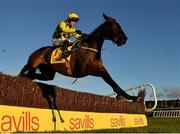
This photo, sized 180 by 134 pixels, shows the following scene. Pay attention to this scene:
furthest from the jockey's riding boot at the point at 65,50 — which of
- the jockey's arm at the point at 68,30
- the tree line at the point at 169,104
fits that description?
the tree line at the point at 169,104

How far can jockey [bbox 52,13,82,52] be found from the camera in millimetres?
12977

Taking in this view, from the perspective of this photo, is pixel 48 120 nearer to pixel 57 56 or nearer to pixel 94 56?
pixel 57 56

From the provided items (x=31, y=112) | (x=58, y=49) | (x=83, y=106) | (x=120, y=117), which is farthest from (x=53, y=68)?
(x=120, y=117)

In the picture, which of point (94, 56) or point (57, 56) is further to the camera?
point (57, 56)

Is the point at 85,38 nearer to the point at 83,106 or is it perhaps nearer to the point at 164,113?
the point at 83,106

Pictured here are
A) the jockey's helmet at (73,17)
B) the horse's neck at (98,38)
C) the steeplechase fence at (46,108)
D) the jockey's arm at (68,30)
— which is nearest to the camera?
the steeplechase fence at (46,108)

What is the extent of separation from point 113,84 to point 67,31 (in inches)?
82.8

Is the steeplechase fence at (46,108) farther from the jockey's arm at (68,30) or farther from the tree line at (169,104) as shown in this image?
the tree line at (169,104)

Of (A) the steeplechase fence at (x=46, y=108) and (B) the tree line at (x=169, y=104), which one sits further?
(B) the tree line at (x=169, y=104)

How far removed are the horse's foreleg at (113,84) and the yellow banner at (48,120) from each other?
8.08 ft

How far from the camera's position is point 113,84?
1204cm

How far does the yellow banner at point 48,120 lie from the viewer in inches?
480

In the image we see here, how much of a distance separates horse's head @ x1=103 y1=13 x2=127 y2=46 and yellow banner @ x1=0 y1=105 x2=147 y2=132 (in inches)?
120

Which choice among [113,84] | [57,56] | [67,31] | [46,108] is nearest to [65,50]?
[57,56]
